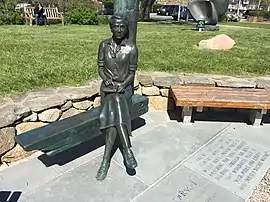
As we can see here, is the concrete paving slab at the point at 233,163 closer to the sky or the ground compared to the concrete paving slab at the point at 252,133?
closer to the sky

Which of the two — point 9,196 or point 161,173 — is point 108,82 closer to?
point 161,173

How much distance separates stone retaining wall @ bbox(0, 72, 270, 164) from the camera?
3117 millimetres

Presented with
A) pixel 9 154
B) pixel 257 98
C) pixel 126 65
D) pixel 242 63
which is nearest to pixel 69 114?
pixel 9 154

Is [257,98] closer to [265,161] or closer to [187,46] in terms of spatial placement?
[265,161]

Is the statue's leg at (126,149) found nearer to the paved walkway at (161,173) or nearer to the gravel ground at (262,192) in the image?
the paved walkway at (161,173)

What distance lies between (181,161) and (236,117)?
5.87ft

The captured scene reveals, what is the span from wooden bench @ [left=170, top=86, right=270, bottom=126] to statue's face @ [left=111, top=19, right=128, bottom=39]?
163 cm

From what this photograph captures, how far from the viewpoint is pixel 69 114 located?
3.72 metres

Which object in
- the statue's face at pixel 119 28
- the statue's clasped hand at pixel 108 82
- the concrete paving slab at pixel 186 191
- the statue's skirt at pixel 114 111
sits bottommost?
the concrete paving slab at pixel 186 191

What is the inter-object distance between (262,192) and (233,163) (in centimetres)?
49

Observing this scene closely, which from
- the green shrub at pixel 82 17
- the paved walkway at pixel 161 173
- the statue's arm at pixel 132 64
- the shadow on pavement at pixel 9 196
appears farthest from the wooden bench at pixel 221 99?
the green shrub at pixel 82 17

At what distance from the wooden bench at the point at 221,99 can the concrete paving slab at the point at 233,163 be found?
52 centimetres

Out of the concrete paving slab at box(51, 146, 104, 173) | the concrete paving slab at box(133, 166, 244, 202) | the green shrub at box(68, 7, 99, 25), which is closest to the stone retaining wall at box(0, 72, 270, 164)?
the concrete paving slab at box(51, 146, 104, 173)

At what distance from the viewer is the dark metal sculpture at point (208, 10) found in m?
15.2
